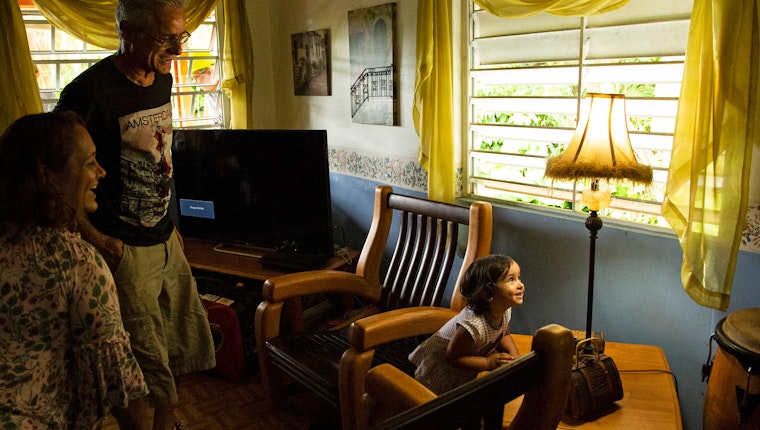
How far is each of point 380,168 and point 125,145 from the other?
1513 millimetres

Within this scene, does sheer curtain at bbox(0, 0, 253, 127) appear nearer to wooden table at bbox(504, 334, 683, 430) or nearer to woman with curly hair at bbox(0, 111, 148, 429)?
woman with curly hair at bbox(0, 111, 148, 429)

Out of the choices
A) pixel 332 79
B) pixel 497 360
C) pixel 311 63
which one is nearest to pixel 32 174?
pixel 497 360

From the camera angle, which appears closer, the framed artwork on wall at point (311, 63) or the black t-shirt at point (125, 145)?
the black t-shirt at point (125, 145)

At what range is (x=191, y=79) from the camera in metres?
3.56

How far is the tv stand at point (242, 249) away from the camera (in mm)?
3109

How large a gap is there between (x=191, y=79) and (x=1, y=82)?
105cm

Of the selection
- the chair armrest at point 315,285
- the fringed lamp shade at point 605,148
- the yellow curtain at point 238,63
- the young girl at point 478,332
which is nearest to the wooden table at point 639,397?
the young girl at point 478,332

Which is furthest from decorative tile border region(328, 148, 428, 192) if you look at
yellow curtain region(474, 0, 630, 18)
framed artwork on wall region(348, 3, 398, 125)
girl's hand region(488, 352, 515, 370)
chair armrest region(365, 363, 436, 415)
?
chair armrest region(365, 363, 436, 415)

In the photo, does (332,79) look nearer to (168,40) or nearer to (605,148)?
(168,40)

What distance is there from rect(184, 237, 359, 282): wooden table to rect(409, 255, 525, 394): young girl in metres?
1.05

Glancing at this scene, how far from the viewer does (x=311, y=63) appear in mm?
3439

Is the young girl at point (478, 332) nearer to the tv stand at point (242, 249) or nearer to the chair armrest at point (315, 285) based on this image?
the chair armrest at point (315, 285)

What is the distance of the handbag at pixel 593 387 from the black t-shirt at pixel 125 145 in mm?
1226

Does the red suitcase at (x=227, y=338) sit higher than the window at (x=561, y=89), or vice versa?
the window at (x=561, y=89)
